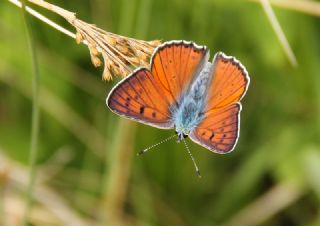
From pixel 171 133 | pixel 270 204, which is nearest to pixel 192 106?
pixel 171 133

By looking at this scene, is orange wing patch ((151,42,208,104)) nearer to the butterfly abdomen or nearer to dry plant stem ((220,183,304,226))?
the butterfly abdomen

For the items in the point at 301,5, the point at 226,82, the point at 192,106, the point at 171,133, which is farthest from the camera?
the point at 171,133

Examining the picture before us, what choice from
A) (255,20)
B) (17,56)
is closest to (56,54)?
A: (17,56)

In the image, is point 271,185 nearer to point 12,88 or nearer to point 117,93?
point 12,88

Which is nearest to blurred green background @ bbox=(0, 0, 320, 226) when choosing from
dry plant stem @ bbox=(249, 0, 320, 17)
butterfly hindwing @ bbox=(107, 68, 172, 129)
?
dry plant stem @ bbox=(249, 0, 320, 17)

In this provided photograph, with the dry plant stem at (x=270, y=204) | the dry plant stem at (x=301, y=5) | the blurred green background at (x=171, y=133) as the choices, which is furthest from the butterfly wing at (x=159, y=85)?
the dry plant stem at (x=270, y=204)

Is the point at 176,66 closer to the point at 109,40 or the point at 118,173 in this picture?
the point at 109,40
